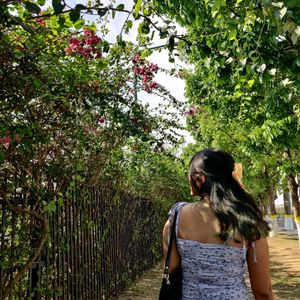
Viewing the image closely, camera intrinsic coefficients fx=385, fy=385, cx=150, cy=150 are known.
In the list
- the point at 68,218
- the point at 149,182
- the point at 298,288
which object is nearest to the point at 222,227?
the point at 68,218

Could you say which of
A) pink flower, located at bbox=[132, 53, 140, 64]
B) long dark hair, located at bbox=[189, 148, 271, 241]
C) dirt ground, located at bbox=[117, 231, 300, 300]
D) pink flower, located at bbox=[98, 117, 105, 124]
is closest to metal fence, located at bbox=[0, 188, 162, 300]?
dirt ground, located at bbox=[117, 231, 300, 300]

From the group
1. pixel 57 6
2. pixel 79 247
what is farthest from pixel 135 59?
pixel 57 6

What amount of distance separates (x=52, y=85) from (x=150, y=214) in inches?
336

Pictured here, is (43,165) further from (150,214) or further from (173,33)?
(150,214)

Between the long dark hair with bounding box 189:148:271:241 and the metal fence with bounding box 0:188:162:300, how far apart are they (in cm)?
212

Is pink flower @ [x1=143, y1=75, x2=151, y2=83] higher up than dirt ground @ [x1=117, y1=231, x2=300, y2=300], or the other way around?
pink flower @ [x1=143, y1=75, x2=151, y2=83]

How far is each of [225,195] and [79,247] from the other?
12.7 feet

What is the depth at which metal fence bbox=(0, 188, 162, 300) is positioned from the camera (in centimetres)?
373

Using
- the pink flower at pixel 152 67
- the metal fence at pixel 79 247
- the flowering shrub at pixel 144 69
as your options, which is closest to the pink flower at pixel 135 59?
the flowering shrub at pixel 144 69

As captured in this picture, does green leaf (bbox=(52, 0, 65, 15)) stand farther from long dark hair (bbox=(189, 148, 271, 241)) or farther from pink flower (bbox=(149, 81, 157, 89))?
pink flower (bbox=(149, 81, 157, 89))

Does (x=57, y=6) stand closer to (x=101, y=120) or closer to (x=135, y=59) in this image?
(x=135, y=59)

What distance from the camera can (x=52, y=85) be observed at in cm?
353

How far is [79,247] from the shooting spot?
5449 mm

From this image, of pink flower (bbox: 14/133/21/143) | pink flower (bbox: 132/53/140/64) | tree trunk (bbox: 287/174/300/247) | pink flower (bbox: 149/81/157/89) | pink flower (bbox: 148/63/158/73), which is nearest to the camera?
pink flower (bbox: 14/133/21/143)
